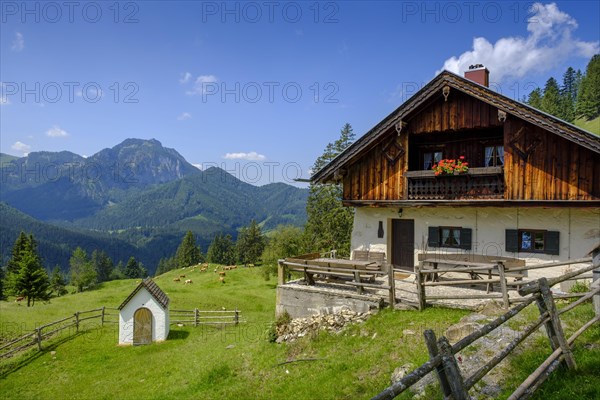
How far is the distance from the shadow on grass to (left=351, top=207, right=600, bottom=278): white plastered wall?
1414 centimetres

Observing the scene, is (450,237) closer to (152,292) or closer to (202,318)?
(152,292)

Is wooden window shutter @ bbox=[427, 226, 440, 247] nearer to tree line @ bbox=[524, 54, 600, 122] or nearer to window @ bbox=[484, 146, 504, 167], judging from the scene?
window @ bbox=[484, 146, 504, 167]

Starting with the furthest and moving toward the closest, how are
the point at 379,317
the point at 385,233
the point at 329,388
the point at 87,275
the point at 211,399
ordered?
the point at 87,275, the point at 385,233, the point at 379,317, the point at 211,399, the point at 329,388

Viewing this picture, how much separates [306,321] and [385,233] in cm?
687

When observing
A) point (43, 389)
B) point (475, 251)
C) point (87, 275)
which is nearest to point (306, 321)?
point (475, 251)

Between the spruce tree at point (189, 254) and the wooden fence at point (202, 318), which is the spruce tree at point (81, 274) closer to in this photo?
the spruce tree at point (189, 254)

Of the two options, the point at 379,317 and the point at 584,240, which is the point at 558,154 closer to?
the point at 584,240

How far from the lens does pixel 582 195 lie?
44.4ft

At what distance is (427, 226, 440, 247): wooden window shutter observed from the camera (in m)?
17.1

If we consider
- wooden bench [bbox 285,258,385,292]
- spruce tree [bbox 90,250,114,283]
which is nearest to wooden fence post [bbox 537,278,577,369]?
wooden bench [bbox 285,258,385,292]

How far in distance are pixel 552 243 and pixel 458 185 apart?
164 inches

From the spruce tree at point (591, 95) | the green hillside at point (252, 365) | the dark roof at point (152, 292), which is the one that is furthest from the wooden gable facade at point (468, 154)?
the spruce tree at point (591, 95)

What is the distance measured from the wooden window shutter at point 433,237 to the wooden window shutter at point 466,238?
1.04 m

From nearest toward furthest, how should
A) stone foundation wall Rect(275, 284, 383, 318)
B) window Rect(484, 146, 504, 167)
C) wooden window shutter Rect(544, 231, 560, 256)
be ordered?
stone foundation wall Rect(275, 284, 383, 318) → wooden window shutter Rect(544, 231, 560, 256) → window Rect(484, 146, 504, 167)
